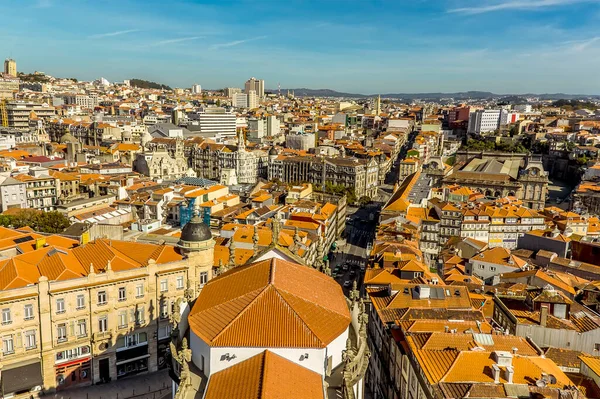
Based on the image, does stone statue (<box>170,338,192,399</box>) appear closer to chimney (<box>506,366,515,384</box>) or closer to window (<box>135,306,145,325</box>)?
chimney (<box>506,366,515,384</box>)

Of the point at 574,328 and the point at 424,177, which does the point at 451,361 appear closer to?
the point at 574,328

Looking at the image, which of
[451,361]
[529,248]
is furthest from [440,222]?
[451,361]

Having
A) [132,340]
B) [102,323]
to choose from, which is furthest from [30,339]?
[132,340]

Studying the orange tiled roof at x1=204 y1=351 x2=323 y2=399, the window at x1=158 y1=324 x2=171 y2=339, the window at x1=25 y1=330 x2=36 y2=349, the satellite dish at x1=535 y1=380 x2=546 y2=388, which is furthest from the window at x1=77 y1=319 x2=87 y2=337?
the satellite dish at x1=535 y1=380 x2=546 y2=388

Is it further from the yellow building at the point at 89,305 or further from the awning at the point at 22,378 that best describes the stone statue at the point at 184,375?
the awning at the point at 22,378

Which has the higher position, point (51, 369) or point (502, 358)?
point (502, 358)
